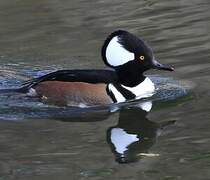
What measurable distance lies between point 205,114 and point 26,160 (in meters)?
2.14

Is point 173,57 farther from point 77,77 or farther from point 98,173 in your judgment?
point 98,173

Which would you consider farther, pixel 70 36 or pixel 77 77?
pixel 70 36

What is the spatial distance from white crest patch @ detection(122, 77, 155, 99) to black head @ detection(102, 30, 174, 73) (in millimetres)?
186

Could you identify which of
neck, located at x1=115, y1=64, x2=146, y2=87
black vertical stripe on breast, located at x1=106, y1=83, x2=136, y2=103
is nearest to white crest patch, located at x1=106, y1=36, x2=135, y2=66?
neck, located at x1=115, y1=64, x2=146, y2=87

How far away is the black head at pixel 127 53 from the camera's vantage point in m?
9.09

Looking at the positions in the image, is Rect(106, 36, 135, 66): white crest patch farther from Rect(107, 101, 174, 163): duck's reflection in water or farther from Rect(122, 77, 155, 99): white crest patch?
Rect(107, 101, 174, 163): duck's reflection in water

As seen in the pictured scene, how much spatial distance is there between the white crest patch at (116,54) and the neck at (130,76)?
15 centimetres

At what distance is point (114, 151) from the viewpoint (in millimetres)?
7156

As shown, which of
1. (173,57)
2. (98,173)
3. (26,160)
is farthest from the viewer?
(173,57)

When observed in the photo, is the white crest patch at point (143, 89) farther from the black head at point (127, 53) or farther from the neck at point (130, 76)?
the black head at point (127, 53)

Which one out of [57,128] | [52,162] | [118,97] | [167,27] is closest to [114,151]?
[52,162]

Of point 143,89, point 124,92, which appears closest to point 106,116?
point 124,92

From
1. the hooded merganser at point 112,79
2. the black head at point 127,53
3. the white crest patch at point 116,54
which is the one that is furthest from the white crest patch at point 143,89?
the white crest patch at point 116,54

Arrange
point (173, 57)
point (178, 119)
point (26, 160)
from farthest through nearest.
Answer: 1. point (173, 57)
2. point (178, 119)
3. point (26, 160)
